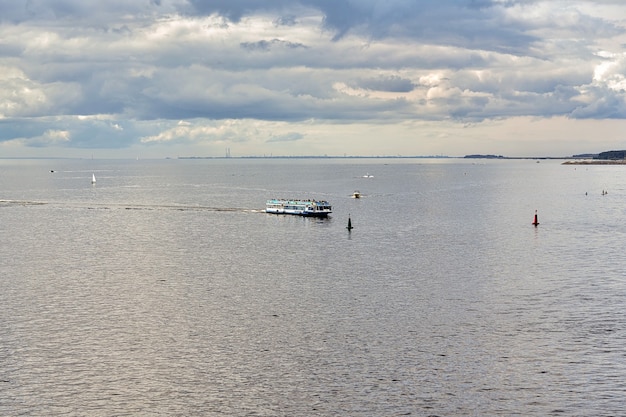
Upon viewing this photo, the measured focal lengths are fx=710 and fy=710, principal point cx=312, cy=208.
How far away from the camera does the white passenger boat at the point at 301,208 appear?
18762 cm

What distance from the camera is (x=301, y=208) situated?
192 meters

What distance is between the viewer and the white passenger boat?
187625 mm

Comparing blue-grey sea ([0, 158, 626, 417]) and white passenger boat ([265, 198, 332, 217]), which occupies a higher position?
white passenger boat ([265, 198, 332, 217])

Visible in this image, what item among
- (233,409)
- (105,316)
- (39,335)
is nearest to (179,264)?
(105,316)

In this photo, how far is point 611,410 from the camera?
51406 mm

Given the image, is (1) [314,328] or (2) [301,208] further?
(2) [301,208]

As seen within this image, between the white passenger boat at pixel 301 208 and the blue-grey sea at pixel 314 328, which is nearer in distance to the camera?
the blue-grey sea at pixel 314 328

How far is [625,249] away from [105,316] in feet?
295

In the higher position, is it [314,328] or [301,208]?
[301,208]

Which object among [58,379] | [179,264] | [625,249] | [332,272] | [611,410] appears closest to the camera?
[611,410]

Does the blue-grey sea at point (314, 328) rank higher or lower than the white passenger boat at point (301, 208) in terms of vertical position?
lower

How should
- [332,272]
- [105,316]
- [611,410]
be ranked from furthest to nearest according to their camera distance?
[332,272] < [105,316] < [611,410]

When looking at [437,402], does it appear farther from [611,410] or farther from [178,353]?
[178,353]

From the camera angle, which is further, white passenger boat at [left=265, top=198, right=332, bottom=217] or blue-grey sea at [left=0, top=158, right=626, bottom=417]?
white passenger boat at [left=265, top=198, right=332, bottom=217]
